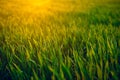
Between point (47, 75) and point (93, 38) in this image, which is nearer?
point (47, 75)

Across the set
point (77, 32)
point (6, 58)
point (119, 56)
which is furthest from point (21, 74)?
point (77, 32)

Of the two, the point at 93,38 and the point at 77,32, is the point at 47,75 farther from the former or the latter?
the point at 77,32

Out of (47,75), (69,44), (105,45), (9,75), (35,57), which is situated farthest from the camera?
(69,44)

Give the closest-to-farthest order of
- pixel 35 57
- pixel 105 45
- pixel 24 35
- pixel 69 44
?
pixel 35 57
pixel 105 45
pixel 69 44
pixel 24 35

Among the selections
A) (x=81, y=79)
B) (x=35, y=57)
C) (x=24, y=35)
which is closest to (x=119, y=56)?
(x=81, y=79)

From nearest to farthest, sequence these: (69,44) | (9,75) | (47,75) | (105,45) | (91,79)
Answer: (91,79) < (47,75) < (9,75) < (105,45) < (69,44)

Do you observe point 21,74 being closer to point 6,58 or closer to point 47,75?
point 47,75

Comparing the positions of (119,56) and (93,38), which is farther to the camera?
(93,38)

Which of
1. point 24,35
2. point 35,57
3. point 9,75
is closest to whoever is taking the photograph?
point 9,75
